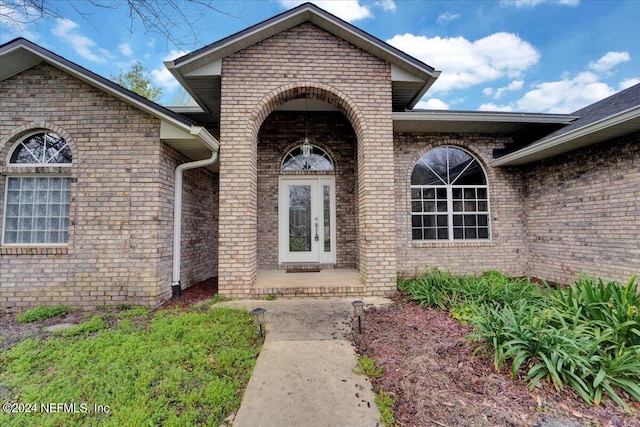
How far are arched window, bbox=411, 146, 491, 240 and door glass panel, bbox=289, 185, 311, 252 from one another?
260 centimetres

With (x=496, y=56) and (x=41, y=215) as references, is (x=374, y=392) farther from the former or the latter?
(x=496, y=56)

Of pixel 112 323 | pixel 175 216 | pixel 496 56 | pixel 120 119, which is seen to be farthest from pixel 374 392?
pixel 496 56

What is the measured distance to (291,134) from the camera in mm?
6773

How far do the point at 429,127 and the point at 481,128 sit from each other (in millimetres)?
1287

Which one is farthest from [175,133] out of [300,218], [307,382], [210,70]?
[307,382]

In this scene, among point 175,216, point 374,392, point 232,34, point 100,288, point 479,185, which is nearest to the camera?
point 374,392

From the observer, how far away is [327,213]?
6.74 m

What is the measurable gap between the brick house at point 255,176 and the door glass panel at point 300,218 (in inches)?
36.2

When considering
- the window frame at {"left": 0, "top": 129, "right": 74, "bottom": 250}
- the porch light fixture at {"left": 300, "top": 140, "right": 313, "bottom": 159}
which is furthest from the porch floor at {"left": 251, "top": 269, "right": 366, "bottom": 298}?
the window frame at {"left": 0, "top": 129, "right": 74, "bottom": 250}

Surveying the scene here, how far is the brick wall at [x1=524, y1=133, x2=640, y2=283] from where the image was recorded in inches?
181

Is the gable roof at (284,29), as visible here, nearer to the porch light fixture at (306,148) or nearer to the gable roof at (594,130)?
the porch light fixture at (306,148)

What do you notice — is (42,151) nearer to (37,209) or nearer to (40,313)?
(37,209)

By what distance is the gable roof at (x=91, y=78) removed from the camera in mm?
4129

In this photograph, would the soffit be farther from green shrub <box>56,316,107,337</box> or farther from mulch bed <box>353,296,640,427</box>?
green shrub <box>56,316,107,337</box>
